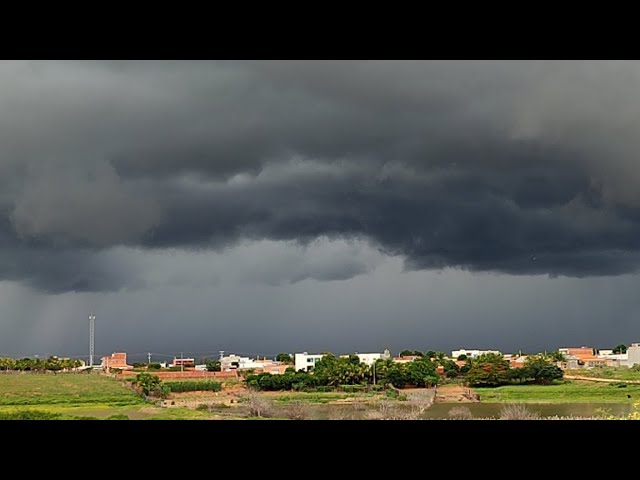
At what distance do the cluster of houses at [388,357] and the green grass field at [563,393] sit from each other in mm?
226

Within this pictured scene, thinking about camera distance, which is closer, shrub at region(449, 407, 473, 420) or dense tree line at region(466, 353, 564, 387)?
shrub at region(449, 407, 473, 420)

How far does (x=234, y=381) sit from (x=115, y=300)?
1.41 m

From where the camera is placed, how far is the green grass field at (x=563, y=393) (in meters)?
6.42

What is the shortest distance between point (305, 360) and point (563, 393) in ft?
7.77

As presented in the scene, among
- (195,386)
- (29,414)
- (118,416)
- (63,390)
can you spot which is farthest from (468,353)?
(29,414)

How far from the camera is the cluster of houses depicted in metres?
6.74

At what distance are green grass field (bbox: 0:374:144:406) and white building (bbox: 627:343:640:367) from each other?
177 inches

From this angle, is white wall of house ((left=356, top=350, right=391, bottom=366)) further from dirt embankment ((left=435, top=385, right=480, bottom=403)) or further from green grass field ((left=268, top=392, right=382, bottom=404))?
dirt embankment ((left=435, top=385, right=480, bottom=403))

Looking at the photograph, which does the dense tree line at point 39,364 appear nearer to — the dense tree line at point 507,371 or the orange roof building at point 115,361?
the orange roof building at point 115,361

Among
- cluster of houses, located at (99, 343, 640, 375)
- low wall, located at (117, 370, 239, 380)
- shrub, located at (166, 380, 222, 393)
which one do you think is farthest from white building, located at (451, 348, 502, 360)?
shrub, located at (166, 380, 222, 393)

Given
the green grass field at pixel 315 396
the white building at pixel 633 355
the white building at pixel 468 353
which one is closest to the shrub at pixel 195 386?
the green grass field at pixel 315 396

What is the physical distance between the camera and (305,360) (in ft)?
22.3
